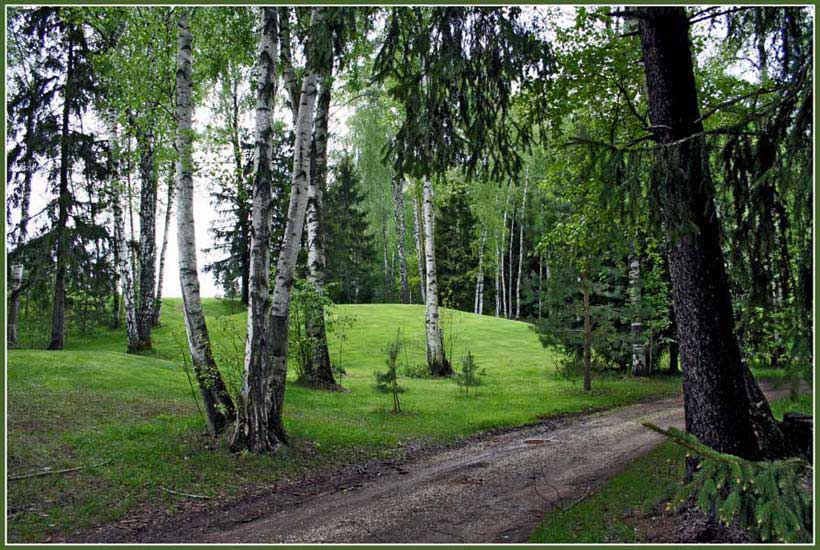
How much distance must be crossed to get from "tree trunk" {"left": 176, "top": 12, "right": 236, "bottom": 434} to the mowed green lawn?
25 cm

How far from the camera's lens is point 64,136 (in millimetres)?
14594

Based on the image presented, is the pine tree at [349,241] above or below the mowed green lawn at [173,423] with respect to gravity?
above

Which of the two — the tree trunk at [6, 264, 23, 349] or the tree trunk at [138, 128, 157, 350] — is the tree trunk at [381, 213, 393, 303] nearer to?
the tree trunk at [138, 128, 157, 350]

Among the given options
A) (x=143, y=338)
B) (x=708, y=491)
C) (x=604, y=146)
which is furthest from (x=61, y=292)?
(x=708, y=491)

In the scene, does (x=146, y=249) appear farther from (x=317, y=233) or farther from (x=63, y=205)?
(x=317, y=233)

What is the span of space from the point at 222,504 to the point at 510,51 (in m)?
5.65

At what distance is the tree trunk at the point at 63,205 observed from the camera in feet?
47.4

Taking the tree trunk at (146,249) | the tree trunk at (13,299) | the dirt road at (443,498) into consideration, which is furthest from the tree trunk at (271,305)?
the tree trunk at (146,249)

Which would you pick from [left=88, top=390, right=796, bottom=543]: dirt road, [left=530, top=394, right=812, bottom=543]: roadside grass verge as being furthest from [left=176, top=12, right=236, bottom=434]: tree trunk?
[left=530, top=394, right=812, bottom=543]: roadside grass verge

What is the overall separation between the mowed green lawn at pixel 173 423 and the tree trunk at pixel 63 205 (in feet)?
8.68

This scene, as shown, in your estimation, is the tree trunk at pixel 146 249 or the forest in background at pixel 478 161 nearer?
the forest in background at pixel 478 161

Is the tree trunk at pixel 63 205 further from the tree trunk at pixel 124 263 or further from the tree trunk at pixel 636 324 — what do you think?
the tree trunk at pixel 636 324

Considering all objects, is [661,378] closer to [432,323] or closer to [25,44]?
[432,323]

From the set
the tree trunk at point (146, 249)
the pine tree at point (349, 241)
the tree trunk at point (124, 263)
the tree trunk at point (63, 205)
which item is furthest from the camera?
the pine tree at point (349, 241)
